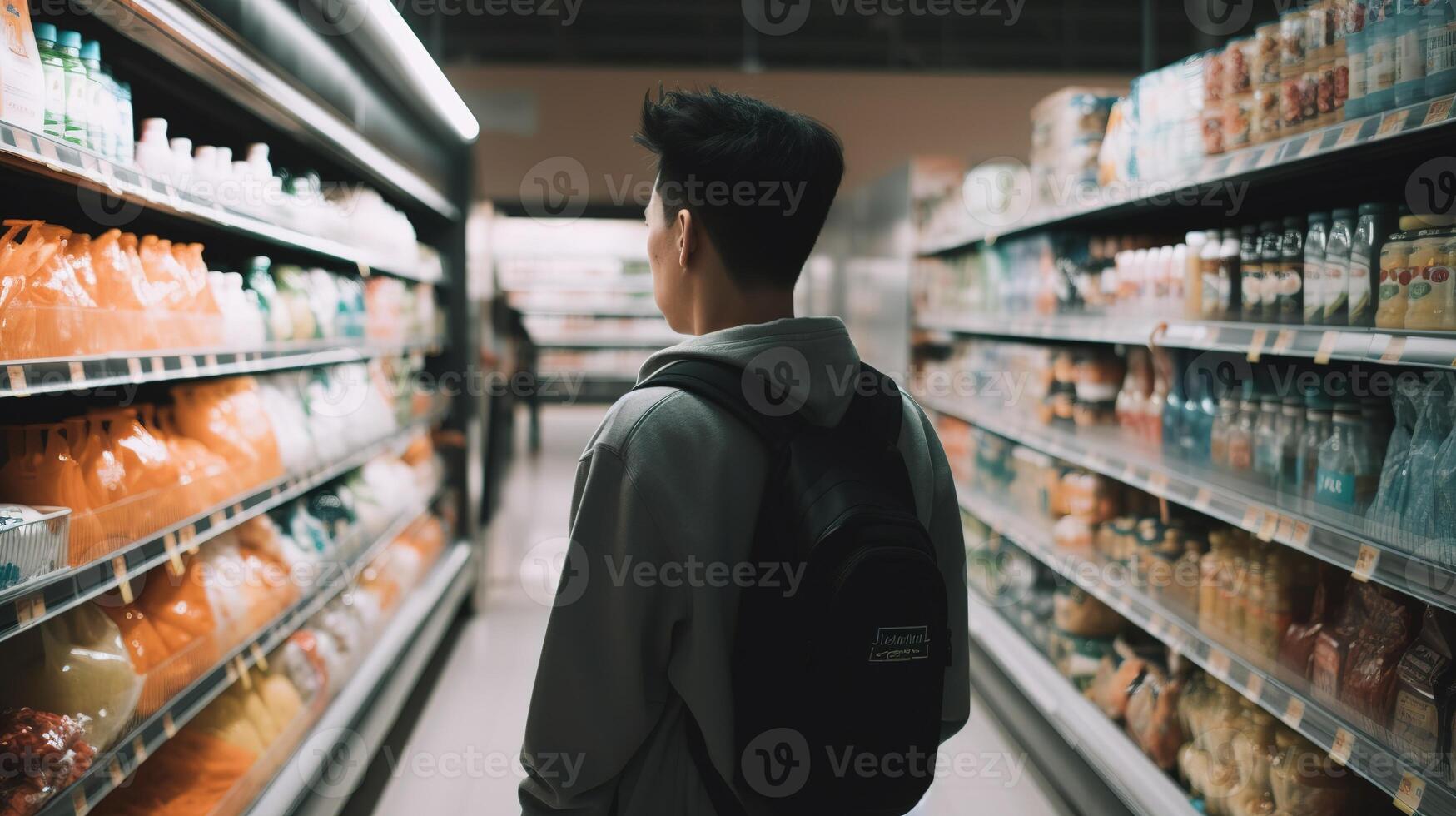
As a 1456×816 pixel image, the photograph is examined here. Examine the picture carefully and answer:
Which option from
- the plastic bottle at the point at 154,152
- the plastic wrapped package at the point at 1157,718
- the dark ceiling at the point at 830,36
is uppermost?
the dark ceiling at the point at 830,36

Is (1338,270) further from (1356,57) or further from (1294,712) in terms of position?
(1294,712)

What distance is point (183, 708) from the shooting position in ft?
6.63

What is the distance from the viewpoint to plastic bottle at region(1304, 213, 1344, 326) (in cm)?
209

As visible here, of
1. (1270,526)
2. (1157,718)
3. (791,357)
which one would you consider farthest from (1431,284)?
(1157,718)

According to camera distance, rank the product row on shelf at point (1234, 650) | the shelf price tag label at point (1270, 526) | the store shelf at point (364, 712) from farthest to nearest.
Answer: the store shelf at point (364, 712) < the shelf price tag label at point (1270, 526) < the product row on shelf at point (1234, 650)

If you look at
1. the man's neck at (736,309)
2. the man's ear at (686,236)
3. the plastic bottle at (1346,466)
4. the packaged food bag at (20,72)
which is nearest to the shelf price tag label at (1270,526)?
the plastic bottle at (1346,466)

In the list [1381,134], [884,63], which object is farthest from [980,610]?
[884,63]

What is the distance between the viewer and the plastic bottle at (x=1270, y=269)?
91.1 inches

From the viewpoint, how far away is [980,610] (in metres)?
4.29

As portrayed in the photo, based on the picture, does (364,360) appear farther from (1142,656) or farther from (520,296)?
(520,296)

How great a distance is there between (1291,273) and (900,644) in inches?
67.6

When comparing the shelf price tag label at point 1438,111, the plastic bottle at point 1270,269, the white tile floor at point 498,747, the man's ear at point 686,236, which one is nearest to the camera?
the man's ear at point 686,236

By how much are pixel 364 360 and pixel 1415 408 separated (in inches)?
133

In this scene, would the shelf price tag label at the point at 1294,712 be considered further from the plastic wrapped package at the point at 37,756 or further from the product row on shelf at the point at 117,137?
the product row on shelf at the point at 117,137
